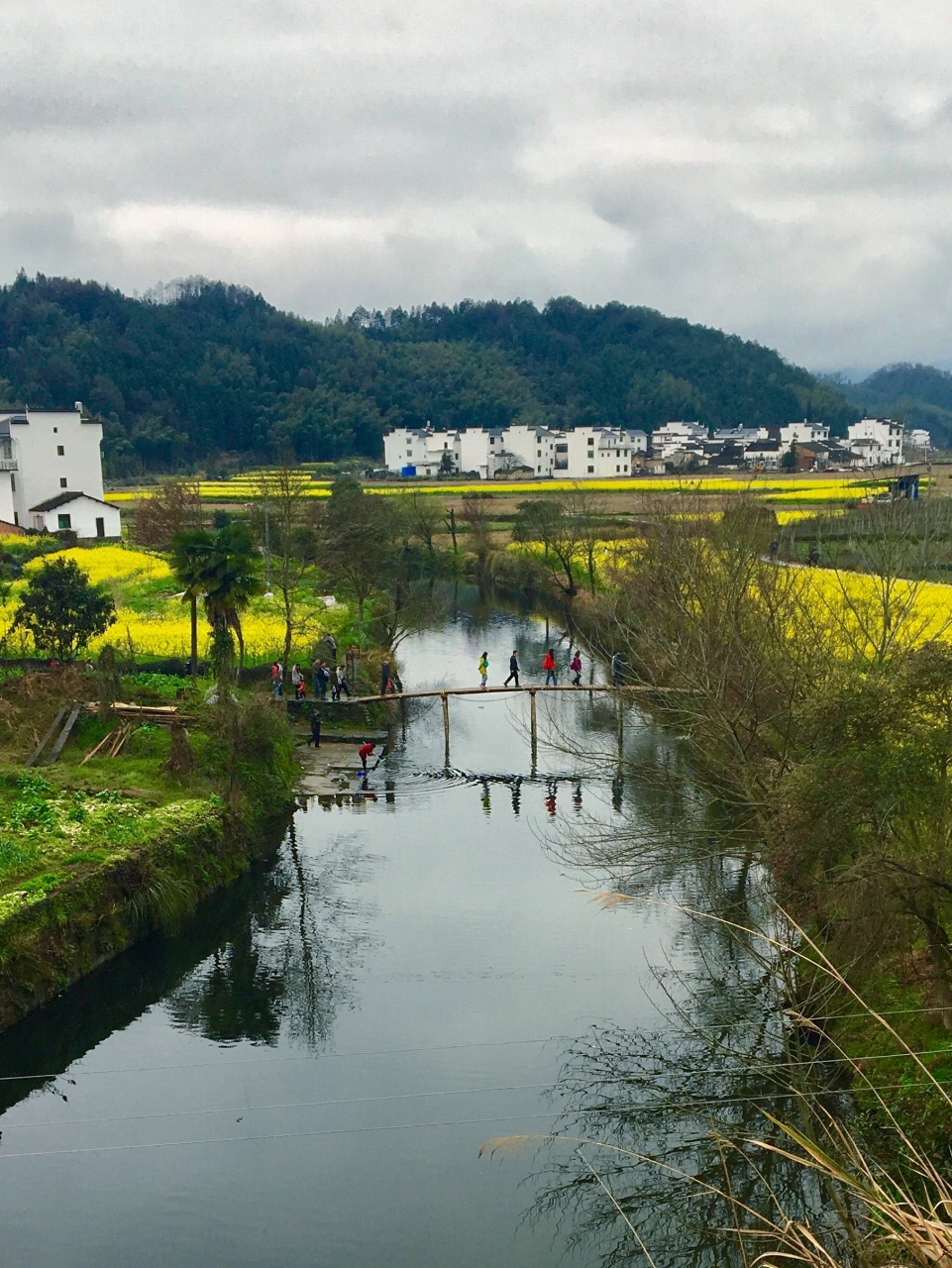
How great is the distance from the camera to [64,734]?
25.3 meters

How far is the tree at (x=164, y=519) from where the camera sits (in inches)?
2191

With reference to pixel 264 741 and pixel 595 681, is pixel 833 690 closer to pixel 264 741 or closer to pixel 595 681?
pixel 264 741

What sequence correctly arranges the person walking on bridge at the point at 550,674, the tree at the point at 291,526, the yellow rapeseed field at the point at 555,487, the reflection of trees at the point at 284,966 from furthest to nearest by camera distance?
the yellow rapeseed field at the point at 555,487
the tree at the point at 291,526
the person walking on bridge at the point at 550,674
the reflection of trees at the point at 284,966

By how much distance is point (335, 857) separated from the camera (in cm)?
2262

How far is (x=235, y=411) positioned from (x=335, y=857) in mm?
110338

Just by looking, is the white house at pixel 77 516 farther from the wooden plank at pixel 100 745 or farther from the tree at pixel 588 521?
the wooden plank at pixel 100 745

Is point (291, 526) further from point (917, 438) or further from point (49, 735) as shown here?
point (917, 438)

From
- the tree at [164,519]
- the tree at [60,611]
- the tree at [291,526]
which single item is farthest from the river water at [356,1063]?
the tree at [164,519]

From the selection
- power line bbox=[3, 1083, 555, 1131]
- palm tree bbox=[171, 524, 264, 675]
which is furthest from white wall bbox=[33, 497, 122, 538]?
power line bbox=[3, 1083, 555, 1131]

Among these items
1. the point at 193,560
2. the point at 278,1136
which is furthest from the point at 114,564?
the point at 278,1136

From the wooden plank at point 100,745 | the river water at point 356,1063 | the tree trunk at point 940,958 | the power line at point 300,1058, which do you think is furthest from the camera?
the wooden plank at point 100,745

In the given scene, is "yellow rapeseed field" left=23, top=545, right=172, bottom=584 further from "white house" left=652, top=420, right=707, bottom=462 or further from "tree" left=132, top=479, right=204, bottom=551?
"white house" left=652, top=420, right=707, bottom=462

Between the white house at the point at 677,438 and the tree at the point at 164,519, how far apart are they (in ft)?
231

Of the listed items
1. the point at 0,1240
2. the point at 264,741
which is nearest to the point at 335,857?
the point at 264,741
